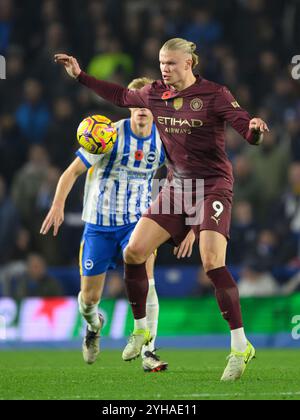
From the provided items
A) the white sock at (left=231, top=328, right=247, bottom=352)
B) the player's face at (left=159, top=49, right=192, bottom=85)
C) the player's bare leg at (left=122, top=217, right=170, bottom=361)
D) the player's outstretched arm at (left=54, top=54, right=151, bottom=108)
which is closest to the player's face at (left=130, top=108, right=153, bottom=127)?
the player's outstretched arm at (left=54, top=54, right=151, bottom=108)

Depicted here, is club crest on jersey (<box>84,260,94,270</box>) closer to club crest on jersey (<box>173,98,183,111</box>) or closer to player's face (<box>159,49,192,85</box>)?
club crest on jersey (<box>173,98,183,111</box>)

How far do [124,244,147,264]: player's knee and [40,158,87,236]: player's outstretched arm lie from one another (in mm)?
686

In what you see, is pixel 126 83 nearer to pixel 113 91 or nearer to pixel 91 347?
pixel 91 347

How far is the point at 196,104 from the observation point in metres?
7.84

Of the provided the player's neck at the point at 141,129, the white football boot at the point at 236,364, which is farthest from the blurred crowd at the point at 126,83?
the white football boot at the point at 236,364

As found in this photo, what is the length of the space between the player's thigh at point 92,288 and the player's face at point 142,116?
1261 millimetres

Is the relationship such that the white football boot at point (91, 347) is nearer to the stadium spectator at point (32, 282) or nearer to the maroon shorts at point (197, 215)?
the maroon shorts at point (197, 215)

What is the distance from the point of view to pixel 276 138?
14391mm

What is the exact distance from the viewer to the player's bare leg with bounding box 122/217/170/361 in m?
7.95

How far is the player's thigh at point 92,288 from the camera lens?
9.27 metres

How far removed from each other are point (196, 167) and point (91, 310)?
1.93m

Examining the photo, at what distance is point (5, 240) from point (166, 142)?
669 cm
